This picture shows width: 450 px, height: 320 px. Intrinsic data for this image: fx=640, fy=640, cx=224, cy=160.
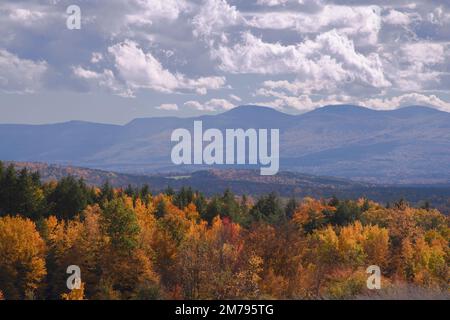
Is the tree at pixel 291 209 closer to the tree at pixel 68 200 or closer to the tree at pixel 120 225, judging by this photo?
the tree at pixel 68 200

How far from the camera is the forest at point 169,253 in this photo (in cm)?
5222

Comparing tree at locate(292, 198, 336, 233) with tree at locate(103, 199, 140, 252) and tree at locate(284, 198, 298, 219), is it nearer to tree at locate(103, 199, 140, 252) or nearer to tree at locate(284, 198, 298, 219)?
tree at locate(284, 198, 298, 219)

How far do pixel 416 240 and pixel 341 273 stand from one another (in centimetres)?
2839

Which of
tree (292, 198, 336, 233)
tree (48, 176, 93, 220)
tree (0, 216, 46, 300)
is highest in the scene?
tree (48, 176, 93, 220)

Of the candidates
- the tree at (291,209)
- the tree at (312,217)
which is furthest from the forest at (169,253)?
the tree at (291,209)

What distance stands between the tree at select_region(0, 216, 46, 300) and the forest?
11cm

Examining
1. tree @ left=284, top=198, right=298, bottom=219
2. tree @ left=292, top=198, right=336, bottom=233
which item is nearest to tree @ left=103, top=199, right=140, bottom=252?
tree @ left=292, top=198, right=336, bottom=233

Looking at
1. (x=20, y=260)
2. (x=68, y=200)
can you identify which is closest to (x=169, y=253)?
(x=20, y=260)

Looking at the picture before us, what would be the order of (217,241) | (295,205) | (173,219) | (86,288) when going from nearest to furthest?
(217,241)
(86,288)
(173,219)
(295,205)

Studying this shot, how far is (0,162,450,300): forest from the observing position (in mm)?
52219

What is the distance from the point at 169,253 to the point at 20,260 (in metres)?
16.5
